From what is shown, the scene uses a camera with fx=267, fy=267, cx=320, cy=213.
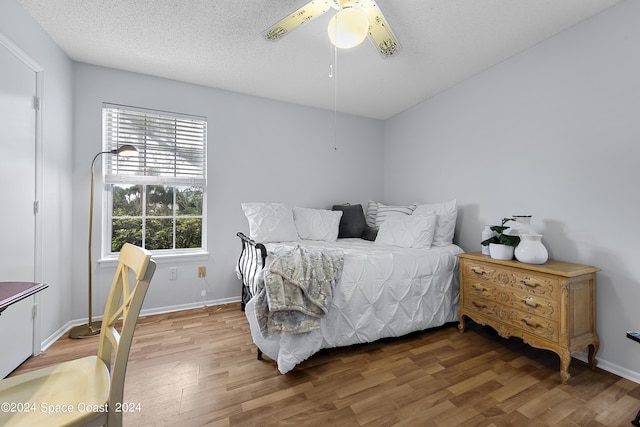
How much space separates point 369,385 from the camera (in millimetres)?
1702

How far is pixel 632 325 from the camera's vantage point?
1786 mm

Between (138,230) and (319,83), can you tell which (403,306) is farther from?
(138,230)

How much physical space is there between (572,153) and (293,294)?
239 centimetres

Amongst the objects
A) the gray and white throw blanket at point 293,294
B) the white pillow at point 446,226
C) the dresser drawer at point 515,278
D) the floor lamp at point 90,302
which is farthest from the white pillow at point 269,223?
the dresser drawer at point 515,278

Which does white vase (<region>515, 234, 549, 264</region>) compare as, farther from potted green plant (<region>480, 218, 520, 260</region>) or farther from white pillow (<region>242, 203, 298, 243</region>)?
white pillow (<region>242, 203, 298, 243</region>)

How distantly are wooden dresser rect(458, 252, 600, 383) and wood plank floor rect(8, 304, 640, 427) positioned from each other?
0.21m

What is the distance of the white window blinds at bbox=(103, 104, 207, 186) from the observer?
2.75 m

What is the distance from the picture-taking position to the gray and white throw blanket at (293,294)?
5.85 feet

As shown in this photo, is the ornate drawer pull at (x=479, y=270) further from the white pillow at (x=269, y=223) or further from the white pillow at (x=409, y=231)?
the white pillow at (x=269, y=223)

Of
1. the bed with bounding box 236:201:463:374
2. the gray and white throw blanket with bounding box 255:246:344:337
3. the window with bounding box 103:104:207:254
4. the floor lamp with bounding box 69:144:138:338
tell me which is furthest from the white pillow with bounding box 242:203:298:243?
the floor lamp with bounding box 69:144:138:338

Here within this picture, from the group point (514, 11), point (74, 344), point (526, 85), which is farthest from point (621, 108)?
point (74, 344)

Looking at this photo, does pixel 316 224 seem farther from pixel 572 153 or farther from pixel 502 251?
pixel 572 153

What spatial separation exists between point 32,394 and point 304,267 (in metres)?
1.35

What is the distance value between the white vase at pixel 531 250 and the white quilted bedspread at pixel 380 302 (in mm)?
614
